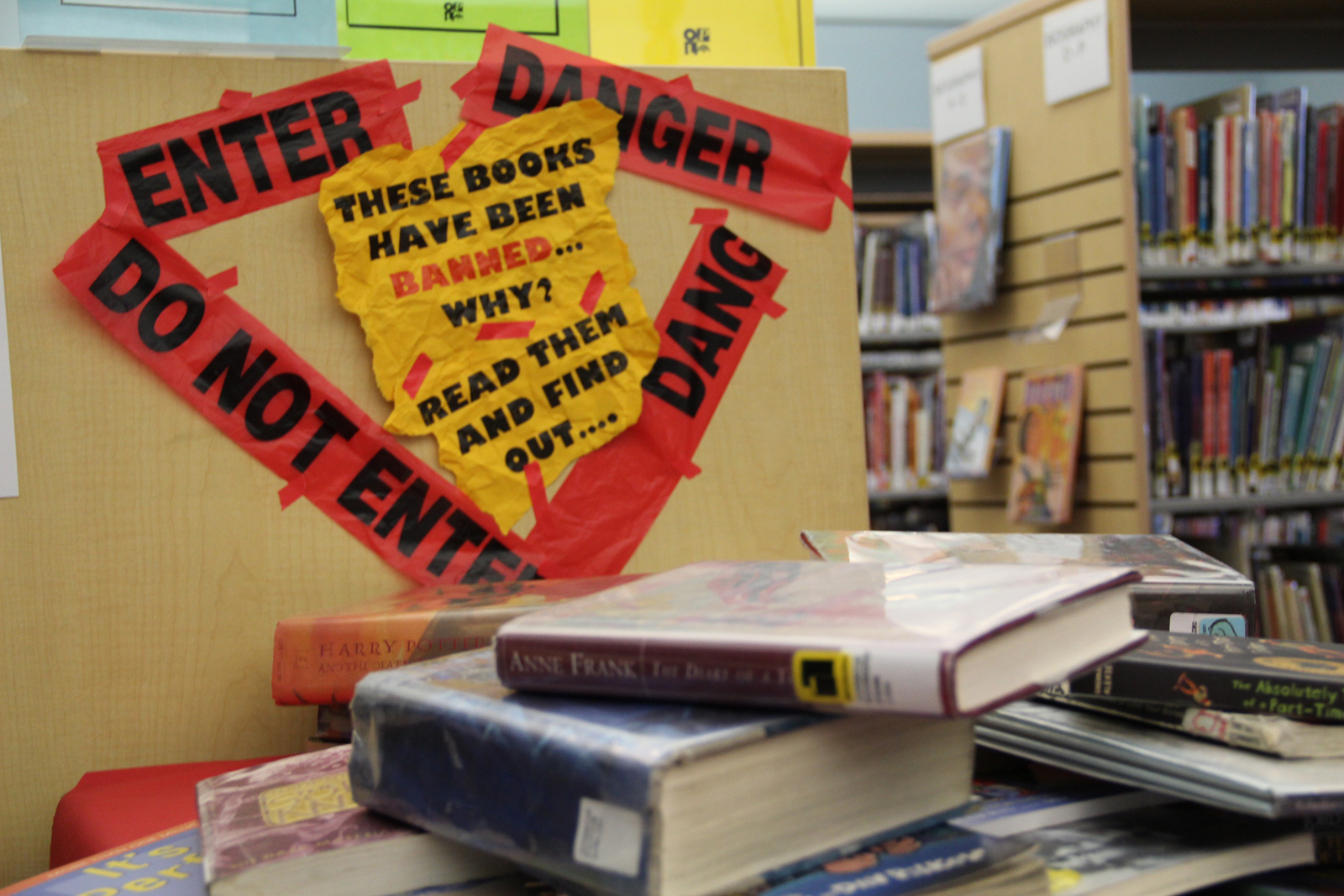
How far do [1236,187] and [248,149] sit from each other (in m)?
2.29

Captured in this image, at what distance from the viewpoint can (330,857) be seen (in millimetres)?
552

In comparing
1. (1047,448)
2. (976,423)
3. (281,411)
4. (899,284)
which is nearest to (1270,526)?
(1047,448)

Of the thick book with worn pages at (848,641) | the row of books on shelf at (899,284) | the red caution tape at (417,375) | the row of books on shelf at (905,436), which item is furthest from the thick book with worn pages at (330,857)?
the row of books on shelf at (899,284)

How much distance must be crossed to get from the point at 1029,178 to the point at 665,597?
231 centimetres

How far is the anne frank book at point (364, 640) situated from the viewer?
0.80 metres

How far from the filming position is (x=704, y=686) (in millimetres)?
483

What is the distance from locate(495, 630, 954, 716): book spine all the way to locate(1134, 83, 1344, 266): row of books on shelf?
232 cm

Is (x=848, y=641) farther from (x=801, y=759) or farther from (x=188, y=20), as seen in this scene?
(x=188, y=20)

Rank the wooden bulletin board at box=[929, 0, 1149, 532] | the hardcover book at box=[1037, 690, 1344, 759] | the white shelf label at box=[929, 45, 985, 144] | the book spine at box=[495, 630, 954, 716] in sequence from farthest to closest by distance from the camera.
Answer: the white shelf label at box=[929, 45, 985, 144] → the wooden bulletin board at box=[929, 0, 1149, 532] → the hardcover book at box=[1037, 690, 1344, 759] → the book spine at box=[495, 630, 954, 716]

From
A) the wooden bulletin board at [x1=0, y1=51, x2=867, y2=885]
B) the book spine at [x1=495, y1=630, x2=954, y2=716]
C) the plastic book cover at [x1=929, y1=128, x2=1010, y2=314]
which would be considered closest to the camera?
the book spine at [x1=495, y1=630, x2=954, y2=716]

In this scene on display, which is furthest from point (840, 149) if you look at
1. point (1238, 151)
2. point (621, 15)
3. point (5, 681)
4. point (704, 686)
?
point (1238, 151)

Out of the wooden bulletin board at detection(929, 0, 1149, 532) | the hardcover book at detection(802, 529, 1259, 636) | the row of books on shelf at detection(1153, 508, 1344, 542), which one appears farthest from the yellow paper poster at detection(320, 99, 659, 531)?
the row of books on shelf at detection(1153, 508, 1344, 542)

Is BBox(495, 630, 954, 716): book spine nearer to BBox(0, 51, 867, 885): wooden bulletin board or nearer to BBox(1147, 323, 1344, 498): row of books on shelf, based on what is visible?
BBox(0, 51, 867, 885): wooden bulletin board

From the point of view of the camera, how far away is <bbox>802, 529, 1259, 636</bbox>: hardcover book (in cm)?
76
